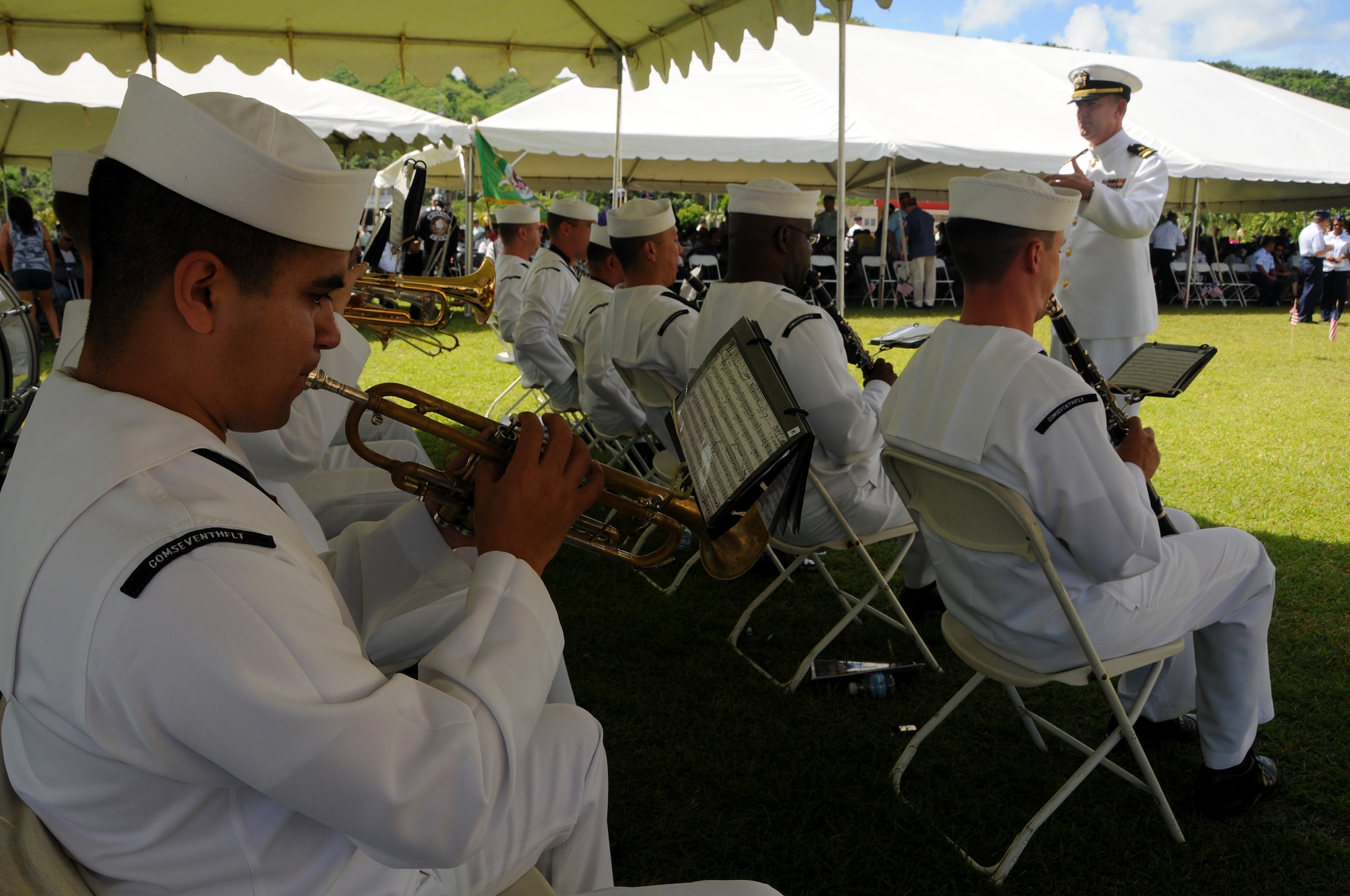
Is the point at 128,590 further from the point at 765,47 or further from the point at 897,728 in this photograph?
the point at 765,47

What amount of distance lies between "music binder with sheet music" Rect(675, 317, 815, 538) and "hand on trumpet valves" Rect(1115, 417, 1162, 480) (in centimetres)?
129

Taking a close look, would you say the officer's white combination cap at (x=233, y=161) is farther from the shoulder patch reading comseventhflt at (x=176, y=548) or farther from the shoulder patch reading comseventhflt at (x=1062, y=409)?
the shoulder patch reading comseventhflt at (x=1062, y=409)

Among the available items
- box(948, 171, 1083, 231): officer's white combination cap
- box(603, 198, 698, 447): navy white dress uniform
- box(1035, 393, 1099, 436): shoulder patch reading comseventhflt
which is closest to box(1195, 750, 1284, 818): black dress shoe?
box(1035, 393, 1099, 436): shoulder patch reading comseventhflt

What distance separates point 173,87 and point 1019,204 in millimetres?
9927

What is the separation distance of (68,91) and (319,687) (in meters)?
12.1

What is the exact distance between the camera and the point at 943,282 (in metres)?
19.2

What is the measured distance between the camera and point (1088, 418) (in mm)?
2229

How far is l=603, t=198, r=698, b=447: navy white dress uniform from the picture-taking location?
14.6 ft

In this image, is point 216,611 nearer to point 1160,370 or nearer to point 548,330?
point 1160,370

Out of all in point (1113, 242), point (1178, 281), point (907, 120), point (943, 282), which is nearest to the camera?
point (1113, 242)

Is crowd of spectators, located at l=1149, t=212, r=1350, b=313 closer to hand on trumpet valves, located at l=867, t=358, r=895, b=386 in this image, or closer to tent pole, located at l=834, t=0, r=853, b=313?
tent pole, located at l=834, t=0, r=853, b=313

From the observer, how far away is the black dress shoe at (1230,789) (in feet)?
8.92

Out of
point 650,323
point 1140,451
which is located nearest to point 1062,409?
point 1140,451

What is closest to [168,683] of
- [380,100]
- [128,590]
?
[128,590]
